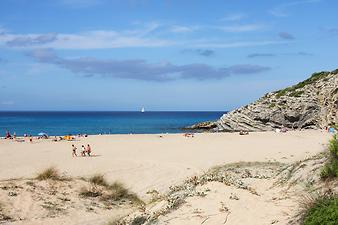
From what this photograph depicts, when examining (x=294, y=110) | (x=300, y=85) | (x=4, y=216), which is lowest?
(x=4, y=216)

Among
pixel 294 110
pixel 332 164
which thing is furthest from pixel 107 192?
pixel 294 110

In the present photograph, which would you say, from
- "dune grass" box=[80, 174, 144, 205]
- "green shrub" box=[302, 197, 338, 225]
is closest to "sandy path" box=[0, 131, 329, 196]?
"dune grass" box=[80, 174, 144, 205]

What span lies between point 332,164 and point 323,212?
9.42 ft

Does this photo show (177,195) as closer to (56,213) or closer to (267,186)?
(267,186)

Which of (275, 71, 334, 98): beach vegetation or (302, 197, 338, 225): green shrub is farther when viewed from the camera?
(275, 71, 334, 98): beach vegetation

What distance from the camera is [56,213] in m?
13.7

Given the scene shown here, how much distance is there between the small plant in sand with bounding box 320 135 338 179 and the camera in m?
10.4

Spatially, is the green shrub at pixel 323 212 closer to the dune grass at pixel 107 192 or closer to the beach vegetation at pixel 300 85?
the dune grass at pixel 107 192

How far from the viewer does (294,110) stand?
63.8m

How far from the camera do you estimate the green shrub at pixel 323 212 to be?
7617mm

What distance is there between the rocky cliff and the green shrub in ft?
173

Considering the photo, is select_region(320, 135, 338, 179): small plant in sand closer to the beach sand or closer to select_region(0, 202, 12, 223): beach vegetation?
the beach sand

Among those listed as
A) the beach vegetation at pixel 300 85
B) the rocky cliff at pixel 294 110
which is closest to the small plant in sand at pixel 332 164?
the rocky cliff at pixel 294 110

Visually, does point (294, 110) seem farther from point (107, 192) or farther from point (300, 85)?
point (107, 192)
